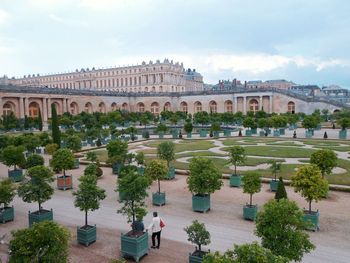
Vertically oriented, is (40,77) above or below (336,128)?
above

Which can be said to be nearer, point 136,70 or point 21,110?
point 21,110

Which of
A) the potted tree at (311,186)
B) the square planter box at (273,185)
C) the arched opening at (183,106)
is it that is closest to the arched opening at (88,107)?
the arched opening at (183,106)

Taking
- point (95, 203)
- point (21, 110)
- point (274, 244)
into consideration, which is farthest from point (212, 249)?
point (21, 110)

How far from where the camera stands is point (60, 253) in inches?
315

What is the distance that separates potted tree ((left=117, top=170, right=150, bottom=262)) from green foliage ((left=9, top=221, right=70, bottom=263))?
2.98 m

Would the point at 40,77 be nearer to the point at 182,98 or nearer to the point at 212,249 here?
the point at 182,98

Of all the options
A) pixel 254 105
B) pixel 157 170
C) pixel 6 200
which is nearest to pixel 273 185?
pixel 157 170

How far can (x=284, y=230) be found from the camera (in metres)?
8.58

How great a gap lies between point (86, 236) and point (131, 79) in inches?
4167

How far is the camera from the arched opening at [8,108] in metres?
59.4

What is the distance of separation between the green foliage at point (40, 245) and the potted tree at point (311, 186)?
352 inches

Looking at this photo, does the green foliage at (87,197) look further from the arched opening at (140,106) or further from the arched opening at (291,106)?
the arched opening at (140,106)

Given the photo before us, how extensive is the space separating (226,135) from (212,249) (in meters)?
33.1

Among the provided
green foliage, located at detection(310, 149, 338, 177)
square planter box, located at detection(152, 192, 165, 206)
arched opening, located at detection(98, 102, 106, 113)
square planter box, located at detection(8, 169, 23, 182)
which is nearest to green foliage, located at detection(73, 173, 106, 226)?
square planter box, located at detection(152, 192, 165, 206)
